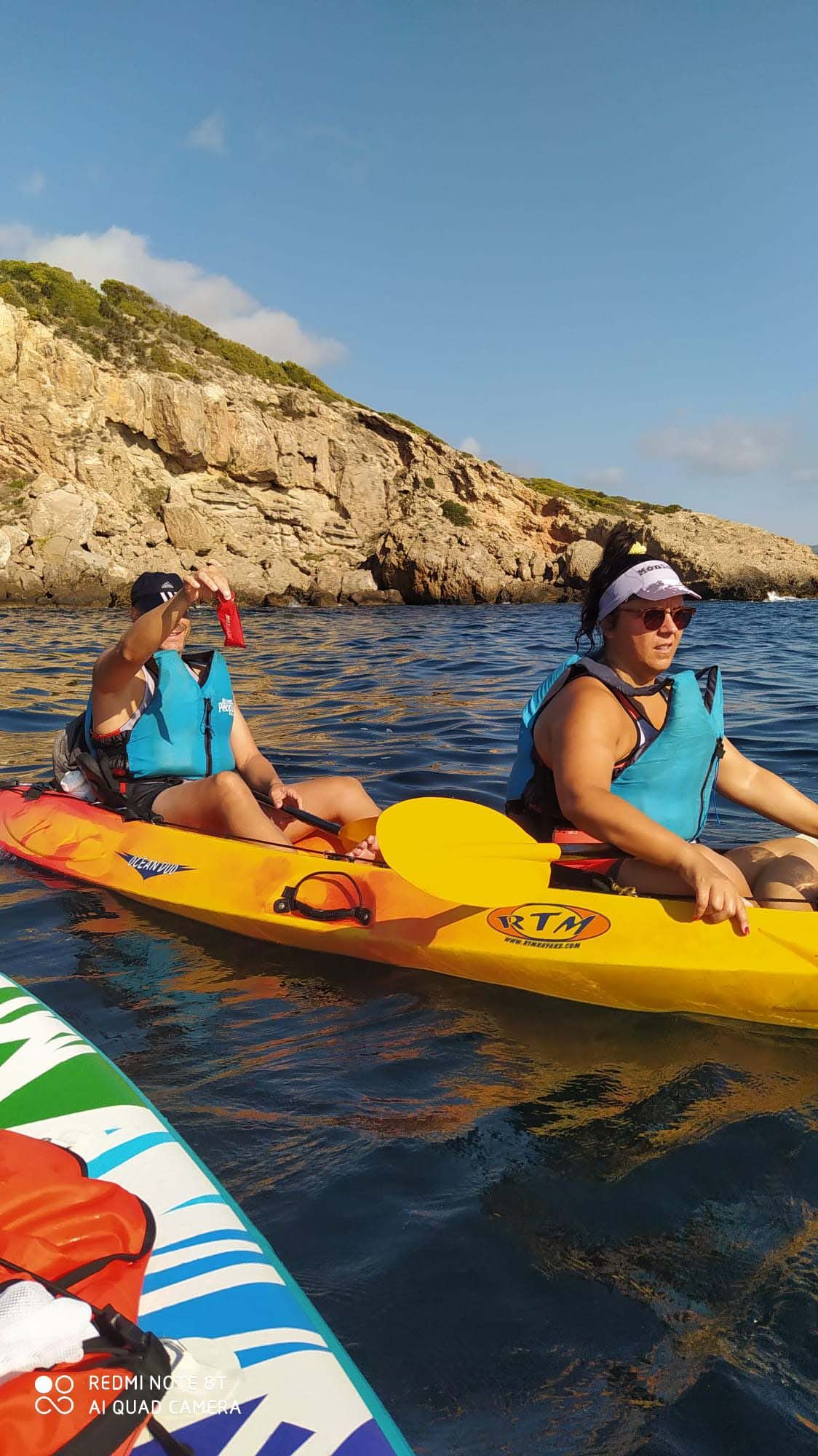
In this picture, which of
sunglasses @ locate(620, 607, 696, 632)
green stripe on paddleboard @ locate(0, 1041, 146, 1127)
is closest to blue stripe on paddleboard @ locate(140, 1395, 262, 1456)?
green stripe on paddleboard @ locate(0, 1041, 146, 1127)

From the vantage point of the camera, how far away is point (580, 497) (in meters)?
42.5

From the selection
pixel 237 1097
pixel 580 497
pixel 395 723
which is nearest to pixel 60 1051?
pixel 237 1097

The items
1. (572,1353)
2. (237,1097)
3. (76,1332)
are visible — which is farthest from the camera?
(237,1097)

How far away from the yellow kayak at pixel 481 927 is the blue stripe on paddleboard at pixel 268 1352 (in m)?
1.84

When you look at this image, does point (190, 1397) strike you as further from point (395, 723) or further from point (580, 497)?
point (580, 497)

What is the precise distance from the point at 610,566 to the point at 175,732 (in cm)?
229

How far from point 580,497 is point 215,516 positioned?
19233 mm

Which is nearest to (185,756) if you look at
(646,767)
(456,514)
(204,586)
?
(204,586)

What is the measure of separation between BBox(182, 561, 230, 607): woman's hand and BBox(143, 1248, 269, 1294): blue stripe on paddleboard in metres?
2.62

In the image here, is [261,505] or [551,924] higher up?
[261,505]

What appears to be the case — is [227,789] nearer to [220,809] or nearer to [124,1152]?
[220,809]

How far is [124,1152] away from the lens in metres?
2.09

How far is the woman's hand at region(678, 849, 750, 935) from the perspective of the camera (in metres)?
3.10

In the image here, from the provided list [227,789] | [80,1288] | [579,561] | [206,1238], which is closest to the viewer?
[80,1288]
